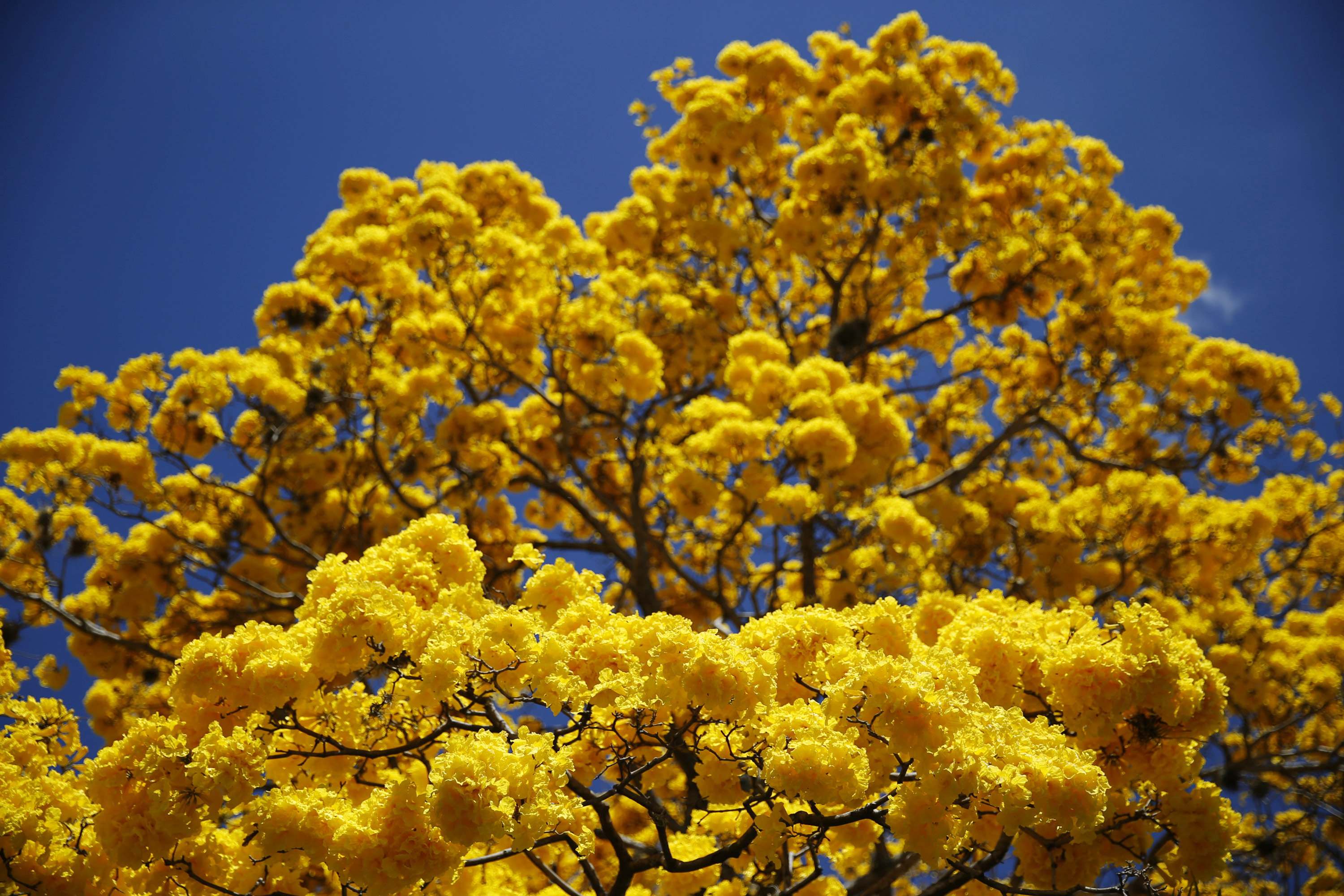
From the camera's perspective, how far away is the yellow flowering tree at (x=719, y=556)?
343cm

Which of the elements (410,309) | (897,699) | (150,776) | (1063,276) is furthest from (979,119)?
(150,776)

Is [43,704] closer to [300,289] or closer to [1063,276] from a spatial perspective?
[300,289]

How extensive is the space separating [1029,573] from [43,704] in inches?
388

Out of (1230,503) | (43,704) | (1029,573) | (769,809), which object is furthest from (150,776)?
(1230,503)

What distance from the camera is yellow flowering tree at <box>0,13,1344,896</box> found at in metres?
3.43

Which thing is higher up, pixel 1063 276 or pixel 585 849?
pixel 1063 276

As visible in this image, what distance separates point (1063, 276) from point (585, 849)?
368 inches

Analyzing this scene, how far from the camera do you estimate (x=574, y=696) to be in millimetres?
3459

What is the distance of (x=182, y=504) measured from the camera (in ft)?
30.6

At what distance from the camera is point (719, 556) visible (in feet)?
26.8

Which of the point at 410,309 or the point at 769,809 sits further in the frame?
the point at 410,309

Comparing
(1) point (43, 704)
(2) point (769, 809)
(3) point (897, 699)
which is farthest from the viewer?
(1) point (43, 704)

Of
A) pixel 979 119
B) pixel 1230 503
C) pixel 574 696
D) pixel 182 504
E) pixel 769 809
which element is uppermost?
pixel 979 119

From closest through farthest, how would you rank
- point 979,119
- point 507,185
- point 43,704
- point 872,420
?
point 43,704 → point 872,420 → point 507,185 → point 979,119
